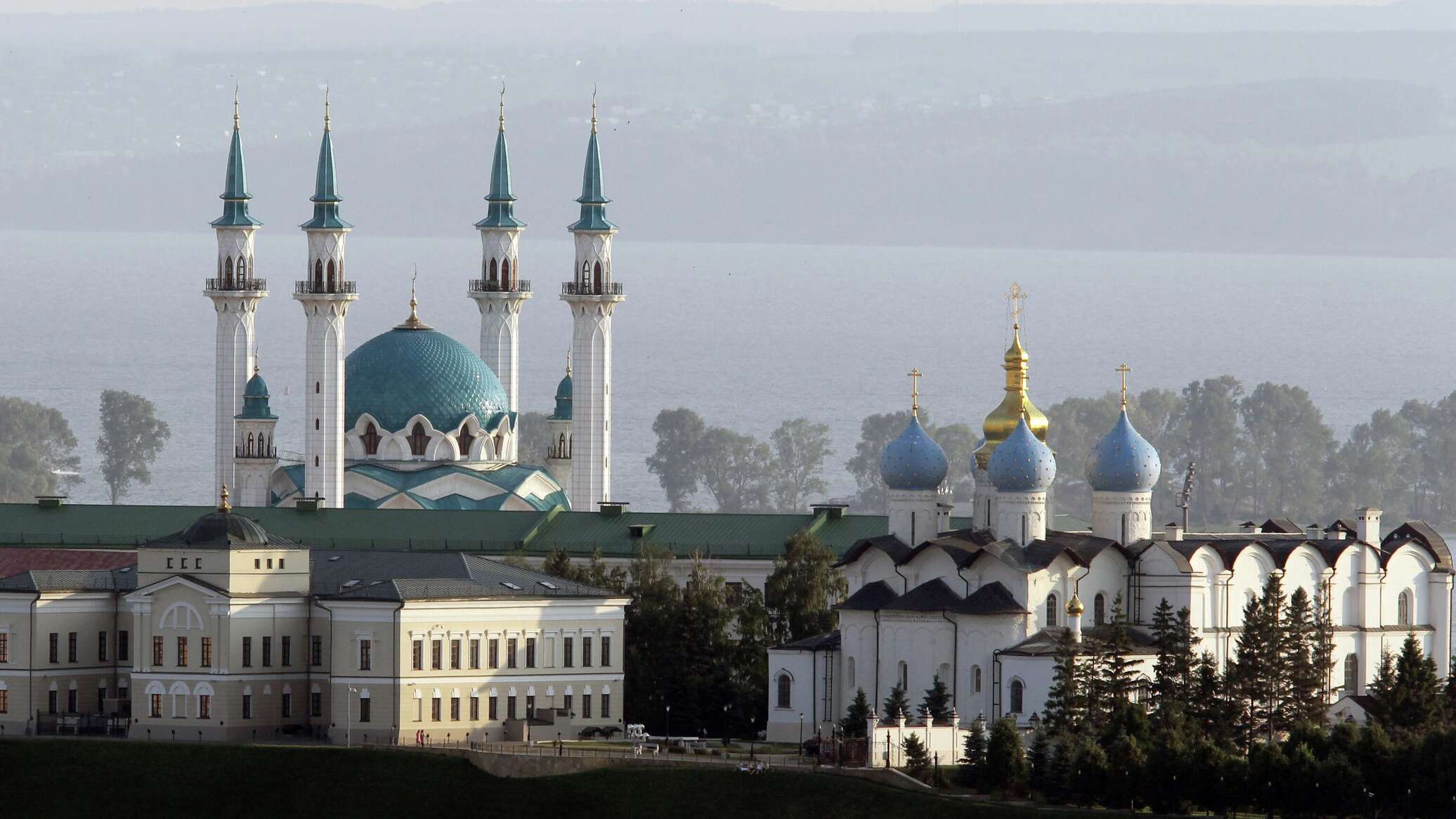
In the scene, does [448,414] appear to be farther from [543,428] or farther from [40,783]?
[543,428]

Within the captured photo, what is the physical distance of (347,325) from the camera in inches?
7638

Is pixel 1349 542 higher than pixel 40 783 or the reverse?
higher

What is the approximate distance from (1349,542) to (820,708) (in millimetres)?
12848

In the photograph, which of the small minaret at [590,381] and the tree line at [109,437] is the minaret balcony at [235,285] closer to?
the small minaret at [590,381]

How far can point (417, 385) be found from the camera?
105875 mm

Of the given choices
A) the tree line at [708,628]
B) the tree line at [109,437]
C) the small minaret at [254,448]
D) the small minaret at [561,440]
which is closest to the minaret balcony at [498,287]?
the small minaret at [561,440]

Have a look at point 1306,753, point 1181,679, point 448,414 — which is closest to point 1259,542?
point 1181,679

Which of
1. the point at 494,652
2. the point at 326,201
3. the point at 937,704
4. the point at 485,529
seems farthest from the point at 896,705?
the point at 326,201

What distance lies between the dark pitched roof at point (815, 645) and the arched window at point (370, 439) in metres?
24.7

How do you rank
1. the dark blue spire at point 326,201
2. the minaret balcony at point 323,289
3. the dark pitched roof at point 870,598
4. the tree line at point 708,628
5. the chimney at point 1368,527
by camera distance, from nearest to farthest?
the dark pitched roof at point 870,598, the tree line at point 708,628, the chimney at point 1368,527, the minaret balcony at point 323,289, the dark blue spire at point 326,201

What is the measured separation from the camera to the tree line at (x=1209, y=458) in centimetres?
16975

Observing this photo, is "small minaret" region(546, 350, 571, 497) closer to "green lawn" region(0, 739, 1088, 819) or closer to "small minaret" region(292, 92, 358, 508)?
"small minaret" region(292, 92, 358, 508)

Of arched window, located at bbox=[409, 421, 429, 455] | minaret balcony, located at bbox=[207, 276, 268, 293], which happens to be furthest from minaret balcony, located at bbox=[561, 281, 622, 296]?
minaret balcony, located at bbox=[207, 276, 268, 293]

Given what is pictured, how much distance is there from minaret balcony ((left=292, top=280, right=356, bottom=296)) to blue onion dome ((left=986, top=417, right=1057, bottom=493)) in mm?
27100
